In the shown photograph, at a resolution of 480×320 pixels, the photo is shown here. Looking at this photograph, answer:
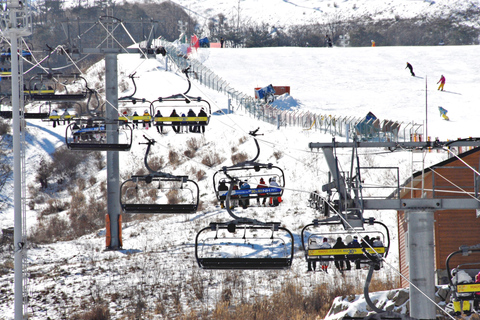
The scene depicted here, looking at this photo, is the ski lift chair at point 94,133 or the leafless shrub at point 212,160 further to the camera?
the leafless shrub at point 212,160

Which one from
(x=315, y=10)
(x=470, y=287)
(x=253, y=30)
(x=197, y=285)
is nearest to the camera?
(x=470, y=287)

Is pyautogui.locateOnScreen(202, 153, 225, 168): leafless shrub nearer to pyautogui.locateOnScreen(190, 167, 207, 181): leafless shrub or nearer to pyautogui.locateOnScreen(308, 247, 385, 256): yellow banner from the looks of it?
pyautogui.locateOnScreen(190, 167, 207, 181): leafless shrub

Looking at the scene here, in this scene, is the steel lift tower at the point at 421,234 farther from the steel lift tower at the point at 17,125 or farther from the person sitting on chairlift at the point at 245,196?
the steel lift tower at the point at 17,125

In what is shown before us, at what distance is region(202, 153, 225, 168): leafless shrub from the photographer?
37156 millimetres


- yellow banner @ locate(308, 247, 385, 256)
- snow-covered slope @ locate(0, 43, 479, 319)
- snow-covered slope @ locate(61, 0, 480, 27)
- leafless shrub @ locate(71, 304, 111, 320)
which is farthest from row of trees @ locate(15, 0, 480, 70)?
yellow banner @ locate(308, 247, 385, 256)

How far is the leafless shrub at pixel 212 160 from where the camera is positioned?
37.2 m

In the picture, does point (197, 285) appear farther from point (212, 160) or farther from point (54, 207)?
point (54, 207)

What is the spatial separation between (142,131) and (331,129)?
13.4 metres

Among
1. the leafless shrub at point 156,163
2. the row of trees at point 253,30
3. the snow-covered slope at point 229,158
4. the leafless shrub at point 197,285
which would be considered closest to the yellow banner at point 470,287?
the snow-covered slope at point 229,158

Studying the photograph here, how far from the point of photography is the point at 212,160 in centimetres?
3744

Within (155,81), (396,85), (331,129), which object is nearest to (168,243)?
(331,129)

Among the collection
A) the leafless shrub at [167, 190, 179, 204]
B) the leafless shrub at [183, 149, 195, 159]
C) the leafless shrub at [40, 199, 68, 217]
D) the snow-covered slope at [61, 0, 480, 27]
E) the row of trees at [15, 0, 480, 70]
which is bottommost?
the leafless shrub at [40, 199, 68, 217]

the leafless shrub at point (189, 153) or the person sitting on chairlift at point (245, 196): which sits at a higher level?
the leafless shrub at point (189, 153)

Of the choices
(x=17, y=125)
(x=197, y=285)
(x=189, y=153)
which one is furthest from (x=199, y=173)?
(x=17, y=125)
